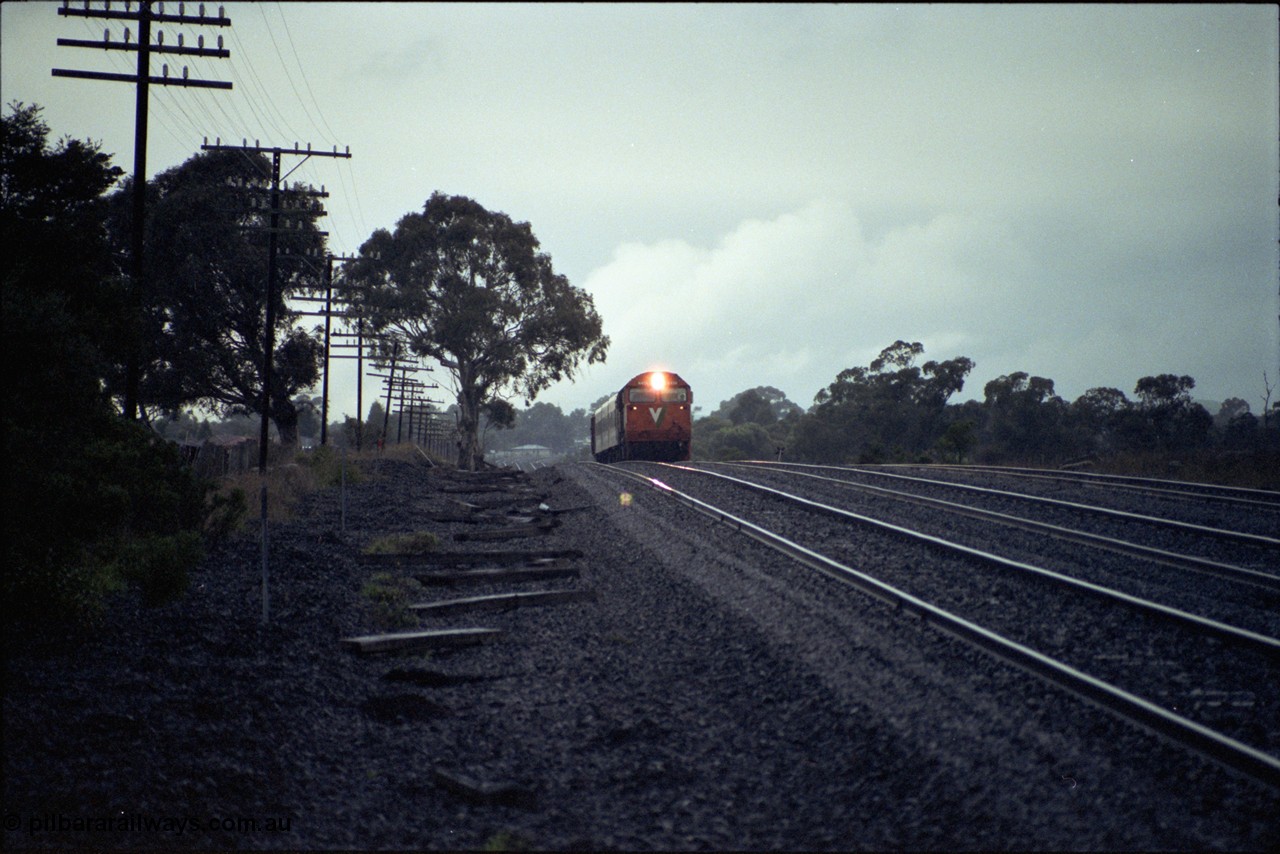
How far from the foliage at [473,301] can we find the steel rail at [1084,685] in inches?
1437

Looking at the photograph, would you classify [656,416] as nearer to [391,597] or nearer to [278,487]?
[278,487]

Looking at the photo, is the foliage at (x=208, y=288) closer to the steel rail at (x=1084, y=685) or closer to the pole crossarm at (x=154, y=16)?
the pole crossarm at (x=154, y=16)

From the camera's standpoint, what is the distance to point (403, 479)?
88.8ft

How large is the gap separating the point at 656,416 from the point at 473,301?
15.8 metres

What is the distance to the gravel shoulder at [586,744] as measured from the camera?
13.2 ft

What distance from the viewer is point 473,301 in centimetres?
4253

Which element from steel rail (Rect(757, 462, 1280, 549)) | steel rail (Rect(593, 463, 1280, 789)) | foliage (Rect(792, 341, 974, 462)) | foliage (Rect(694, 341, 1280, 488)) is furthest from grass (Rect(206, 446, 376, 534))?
foliage (Rect(792, 341, 974, 462))

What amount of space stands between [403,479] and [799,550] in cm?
1988

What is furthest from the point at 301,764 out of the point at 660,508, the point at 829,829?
the point at 660,508

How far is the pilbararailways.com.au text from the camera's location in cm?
402

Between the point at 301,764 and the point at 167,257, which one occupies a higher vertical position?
the point at 167,257

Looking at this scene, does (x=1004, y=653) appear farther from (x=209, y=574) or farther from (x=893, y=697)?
(x=209, y=574)

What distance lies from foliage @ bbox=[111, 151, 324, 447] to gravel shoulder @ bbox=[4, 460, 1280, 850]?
2725cm

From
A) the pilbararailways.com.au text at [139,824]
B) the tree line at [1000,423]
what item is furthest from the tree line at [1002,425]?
the pilbararailways.com.au text at [139,824]
